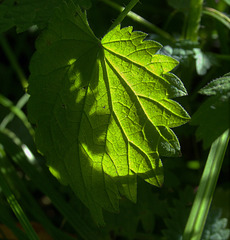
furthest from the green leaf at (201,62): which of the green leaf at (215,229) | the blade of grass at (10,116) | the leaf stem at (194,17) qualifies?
the blade of grass at (10,116)

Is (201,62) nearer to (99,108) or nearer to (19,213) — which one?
(99,108)

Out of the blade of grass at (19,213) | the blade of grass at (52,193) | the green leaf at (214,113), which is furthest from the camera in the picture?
the blade of grass at (52,193)

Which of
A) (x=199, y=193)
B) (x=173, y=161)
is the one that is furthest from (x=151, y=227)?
(x=199, y=193)

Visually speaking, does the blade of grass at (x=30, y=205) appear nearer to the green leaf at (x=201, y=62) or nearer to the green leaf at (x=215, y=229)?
the green leaf at (x=215, y=229)

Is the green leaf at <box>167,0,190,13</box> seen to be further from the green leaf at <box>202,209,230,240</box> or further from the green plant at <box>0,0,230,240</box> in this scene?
the green leaf at <box>202,209,230,240</box>

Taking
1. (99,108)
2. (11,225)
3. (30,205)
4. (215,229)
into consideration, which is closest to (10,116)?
(30,205)

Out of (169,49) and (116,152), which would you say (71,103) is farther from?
(169,49)

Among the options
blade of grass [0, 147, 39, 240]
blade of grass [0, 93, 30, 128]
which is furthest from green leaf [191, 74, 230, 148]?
blade of grass [0, 93, 30, 128]
